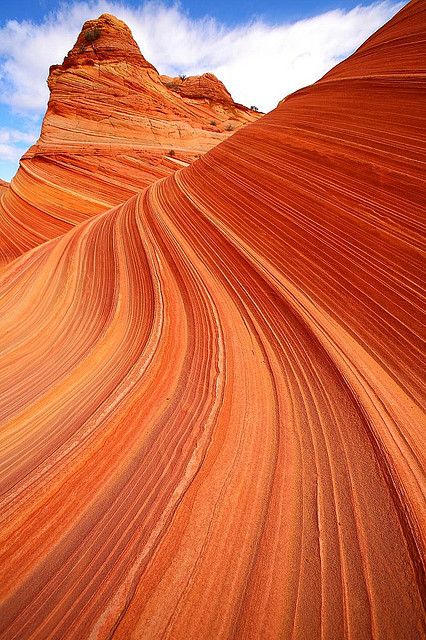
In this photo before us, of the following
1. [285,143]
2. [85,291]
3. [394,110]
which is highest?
[285,143]

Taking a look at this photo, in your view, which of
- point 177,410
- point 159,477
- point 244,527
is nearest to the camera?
point 244,527

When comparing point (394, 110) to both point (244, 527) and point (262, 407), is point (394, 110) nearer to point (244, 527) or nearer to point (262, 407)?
point (262, 407)

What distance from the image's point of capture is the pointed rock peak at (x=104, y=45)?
46.1ft

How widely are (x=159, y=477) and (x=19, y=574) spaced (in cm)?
55

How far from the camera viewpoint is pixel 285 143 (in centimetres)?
453

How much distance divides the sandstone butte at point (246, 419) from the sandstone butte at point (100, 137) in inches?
270

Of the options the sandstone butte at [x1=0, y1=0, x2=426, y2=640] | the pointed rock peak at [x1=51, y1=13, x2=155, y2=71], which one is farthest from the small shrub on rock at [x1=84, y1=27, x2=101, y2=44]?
the sandstone butte at [x1=0, y1=0, x2=426, y2=640]

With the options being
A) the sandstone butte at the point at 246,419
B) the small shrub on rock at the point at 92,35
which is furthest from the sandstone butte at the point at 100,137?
the sandstone butte at the point at 246,419

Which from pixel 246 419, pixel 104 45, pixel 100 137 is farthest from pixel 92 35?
pixel 246 419

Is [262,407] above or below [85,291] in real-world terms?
below

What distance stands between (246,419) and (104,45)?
19619mm

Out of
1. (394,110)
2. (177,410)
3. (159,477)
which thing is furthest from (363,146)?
(159,477)

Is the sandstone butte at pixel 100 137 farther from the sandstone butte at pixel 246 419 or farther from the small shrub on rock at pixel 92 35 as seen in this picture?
the sandstone butte at pixel 246 419

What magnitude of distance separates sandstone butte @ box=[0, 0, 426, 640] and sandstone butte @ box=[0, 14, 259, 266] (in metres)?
6.85
